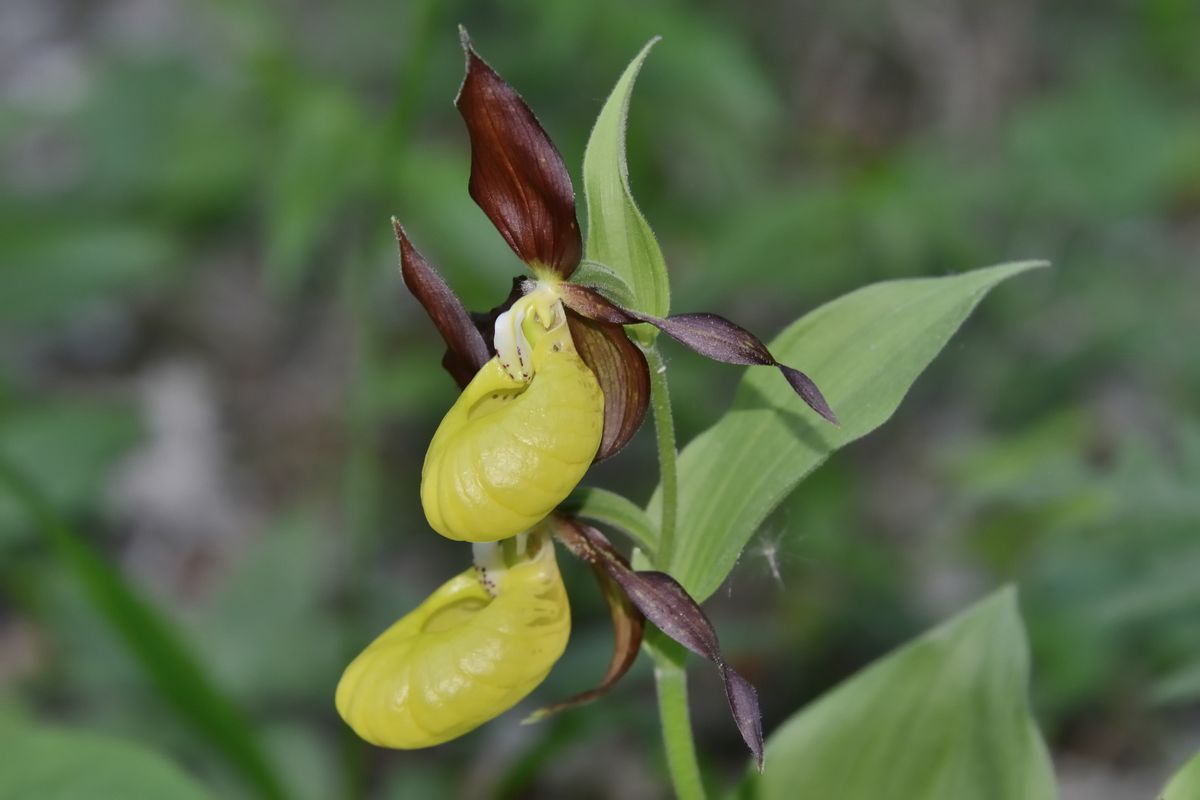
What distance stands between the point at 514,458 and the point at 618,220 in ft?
0.89

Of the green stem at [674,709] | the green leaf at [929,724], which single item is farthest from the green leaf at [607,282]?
the green leaf at [929,724]

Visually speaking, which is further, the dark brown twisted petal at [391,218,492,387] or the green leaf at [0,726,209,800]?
the green leaf at [0,726,209,800]

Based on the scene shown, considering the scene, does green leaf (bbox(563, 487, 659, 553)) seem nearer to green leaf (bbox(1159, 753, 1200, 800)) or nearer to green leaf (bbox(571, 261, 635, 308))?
green leaf (bbox(571, 261, 635, 308))

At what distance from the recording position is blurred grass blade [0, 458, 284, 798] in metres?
1.79

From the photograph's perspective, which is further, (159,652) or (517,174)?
(159,652)

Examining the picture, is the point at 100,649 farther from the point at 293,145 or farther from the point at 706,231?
the point at 706,231

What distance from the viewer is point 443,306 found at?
1.26 m

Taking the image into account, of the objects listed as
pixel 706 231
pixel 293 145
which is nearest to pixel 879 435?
pixel 706 231

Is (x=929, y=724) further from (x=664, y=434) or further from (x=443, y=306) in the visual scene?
(x=443, y=306)

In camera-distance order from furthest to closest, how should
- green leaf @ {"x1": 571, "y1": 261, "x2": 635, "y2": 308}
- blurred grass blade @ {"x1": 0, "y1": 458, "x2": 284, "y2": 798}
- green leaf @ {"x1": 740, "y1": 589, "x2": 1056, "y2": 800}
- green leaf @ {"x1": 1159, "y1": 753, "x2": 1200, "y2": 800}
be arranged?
1. blurred grass blade @ {"x1": 0, "y1": 458, "x2": 284, "y2": 798}
2. green leaf @ {"x1": 740, "y1": 589, "x2": 1056, "y2": 800}
3. green leaf @ {"x1": 571, "y1": 261, "x2": 635, "y2": 308}
4. green leaf @ {"x1": 1159, "y1": 753, "x2": 1200, "y2": 800}

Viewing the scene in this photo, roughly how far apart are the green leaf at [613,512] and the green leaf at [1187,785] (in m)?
0.58

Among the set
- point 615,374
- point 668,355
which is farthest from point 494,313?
point 668,355

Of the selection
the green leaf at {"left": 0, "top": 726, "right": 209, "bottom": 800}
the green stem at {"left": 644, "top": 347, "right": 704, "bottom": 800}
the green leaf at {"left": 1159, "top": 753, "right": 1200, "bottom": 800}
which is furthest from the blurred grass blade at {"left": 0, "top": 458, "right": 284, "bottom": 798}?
the green leaf at {"left": 1159, "top": 753, "right": 1200, "bottom": 800}

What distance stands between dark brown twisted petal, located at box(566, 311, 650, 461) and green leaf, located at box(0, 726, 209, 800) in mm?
833
